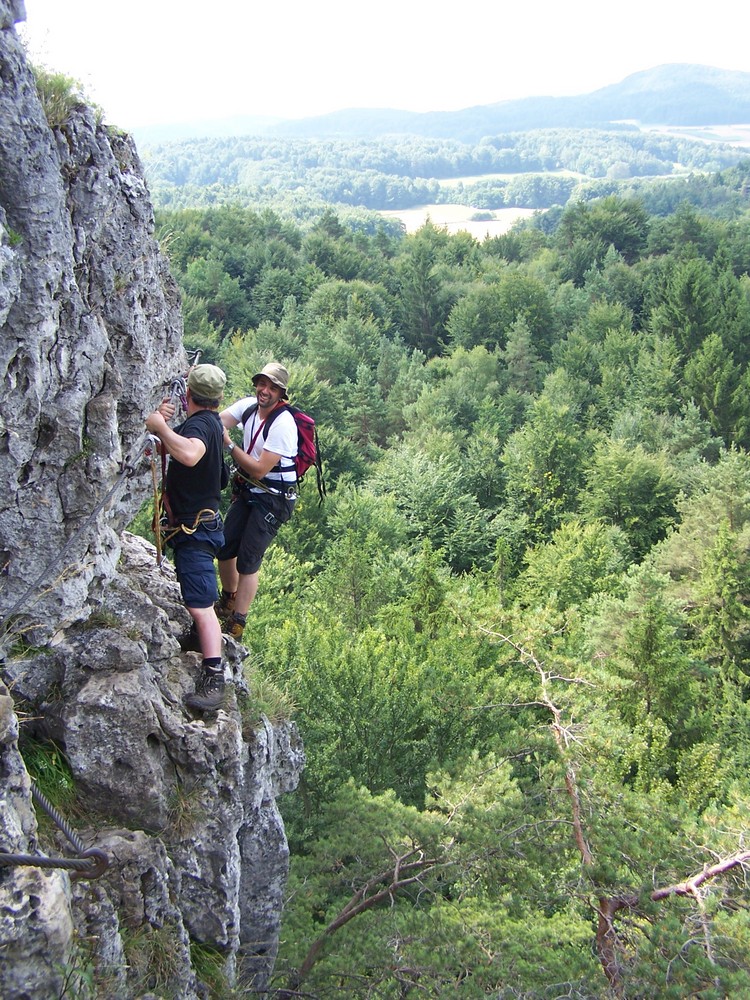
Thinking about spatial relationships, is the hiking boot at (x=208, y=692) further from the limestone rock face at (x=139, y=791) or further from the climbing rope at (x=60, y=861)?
the climbing rope at (x=60, y=861)

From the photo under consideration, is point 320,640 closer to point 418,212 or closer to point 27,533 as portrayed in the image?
point 27,533

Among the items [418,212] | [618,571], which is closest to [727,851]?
[618,571]

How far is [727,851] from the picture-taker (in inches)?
329

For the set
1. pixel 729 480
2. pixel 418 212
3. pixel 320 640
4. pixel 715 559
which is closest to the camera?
pixel 320 640

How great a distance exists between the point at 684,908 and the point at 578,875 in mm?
877

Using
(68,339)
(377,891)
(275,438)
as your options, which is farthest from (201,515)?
(377,891)

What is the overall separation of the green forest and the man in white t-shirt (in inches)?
36.4

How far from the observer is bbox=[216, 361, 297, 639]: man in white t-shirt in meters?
6.84

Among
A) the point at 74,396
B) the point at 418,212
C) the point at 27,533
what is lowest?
the point at 418,212

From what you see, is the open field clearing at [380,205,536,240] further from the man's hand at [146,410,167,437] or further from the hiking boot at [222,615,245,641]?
the man's hand at [146,410,167,437]

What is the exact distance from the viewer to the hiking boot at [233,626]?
23.9 ft

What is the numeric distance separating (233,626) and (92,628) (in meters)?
1.68

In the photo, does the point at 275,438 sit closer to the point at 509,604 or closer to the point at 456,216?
the point at 509,604

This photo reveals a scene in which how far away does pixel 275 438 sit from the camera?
269 inches
